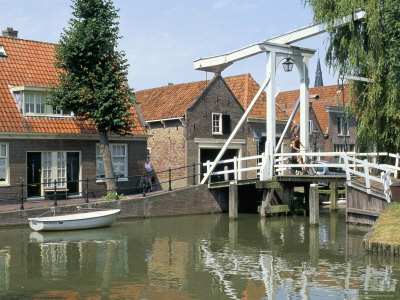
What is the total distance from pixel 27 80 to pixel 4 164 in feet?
12.6

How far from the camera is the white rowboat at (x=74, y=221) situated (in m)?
17.3

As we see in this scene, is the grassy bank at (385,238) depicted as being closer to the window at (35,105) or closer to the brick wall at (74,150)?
the brick wall at (74,150)

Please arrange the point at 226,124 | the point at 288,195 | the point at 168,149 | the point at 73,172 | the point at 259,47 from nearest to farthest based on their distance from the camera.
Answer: the point at 259,47, the point at 288,195, the point at 73,172, the point at 168,149, the point at 226,124

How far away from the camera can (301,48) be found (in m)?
21.9

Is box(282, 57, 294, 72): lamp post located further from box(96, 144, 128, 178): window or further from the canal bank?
box(96, 144, 128, 178): window

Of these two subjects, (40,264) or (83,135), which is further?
(83,135)

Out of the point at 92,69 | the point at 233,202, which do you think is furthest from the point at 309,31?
the point at 92,69

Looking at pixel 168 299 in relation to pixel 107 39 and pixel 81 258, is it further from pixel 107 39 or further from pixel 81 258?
pixel 107 39

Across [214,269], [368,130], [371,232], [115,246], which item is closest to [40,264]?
[115,246]

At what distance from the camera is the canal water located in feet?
32.9

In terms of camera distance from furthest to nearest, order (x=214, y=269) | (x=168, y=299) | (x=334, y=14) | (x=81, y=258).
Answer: (x=334, y=14), (x=81, y=258), (x=214, y=269), (x=168, y=299)

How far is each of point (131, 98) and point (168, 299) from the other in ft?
46.8

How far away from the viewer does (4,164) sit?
20.4m

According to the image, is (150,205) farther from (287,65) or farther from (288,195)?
(287,65)
